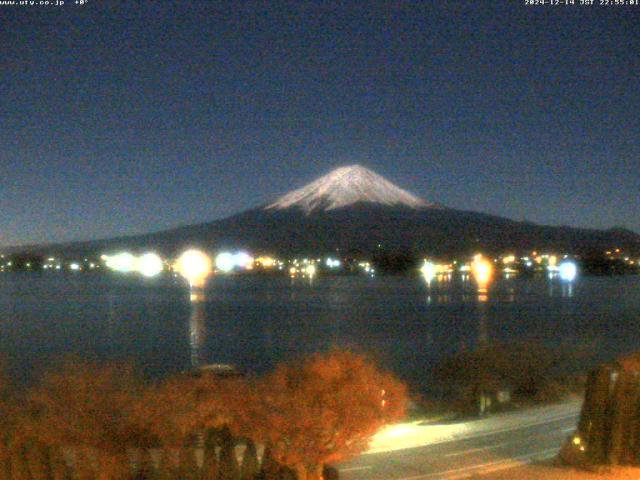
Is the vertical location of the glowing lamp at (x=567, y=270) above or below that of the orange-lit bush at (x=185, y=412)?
above

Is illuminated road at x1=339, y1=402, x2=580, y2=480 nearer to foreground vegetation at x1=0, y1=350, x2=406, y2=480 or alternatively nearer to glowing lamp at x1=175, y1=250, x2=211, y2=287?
Result: foreground vegetation at x1=0, y1=350, x2=406, y2=480

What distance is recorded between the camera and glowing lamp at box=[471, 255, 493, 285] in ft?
349

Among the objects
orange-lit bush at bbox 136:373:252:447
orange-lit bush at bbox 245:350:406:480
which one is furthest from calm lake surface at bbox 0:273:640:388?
orange-lit bush at bbox 136:373:252:447

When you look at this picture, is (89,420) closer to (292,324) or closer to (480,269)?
(292,324)

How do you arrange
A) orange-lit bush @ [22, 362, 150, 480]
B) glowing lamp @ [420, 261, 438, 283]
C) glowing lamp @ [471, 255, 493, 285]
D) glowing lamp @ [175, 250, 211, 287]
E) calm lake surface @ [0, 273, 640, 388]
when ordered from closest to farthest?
orange-lit bush @ [22, 362, 150, 480] < calm lake surface @ [0, 273, 640, 388] < glowing lamp @ [420, 261, 438, 283] < glowing lamp @ [471, 255, 493, 285] < glowing lamp @ [175, 250, 211, 287]

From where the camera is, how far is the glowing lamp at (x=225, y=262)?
106 metres

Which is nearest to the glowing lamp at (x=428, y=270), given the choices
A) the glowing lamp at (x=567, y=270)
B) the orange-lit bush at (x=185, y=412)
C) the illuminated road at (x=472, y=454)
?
the glowing lamp at (x=567, y=270)

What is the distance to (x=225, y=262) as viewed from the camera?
352 ft

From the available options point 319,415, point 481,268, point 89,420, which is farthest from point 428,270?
point 319,415

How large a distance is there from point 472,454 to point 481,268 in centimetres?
9891

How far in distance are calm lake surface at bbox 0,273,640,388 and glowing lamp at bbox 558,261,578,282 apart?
27.9 meters

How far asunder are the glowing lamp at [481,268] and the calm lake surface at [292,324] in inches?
1141

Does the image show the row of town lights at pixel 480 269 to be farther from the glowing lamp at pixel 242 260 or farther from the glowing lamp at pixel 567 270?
the glowing lamp at pixel 242 260

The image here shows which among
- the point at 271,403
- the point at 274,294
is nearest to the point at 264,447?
the point at 271,403
